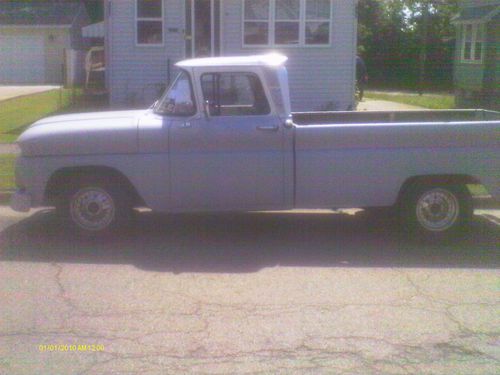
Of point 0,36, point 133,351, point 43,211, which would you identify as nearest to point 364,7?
point 0,36

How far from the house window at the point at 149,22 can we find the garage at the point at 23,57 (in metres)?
20.1

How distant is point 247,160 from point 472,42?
2439 centimetres

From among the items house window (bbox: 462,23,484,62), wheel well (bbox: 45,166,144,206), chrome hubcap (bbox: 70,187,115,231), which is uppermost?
house window (bbox: 462,23,484,62)

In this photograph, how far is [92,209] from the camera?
820 cm

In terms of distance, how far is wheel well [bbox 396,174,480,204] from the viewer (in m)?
8.05

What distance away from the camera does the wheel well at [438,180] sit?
8047 millimetres

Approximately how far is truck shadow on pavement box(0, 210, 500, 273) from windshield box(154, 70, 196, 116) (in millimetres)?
1401

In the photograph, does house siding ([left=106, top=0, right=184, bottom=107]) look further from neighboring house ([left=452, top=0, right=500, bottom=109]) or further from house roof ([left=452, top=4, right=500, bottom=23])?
house roof ([left=452, top=4, right=500, bottom=23])

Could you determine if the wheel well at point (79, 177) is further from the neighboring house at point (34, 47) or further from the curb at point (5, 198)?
the neighboring house at point (34, 47)

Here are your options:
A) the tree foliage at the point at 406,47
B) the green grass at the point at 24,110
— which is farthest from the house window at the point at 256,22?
the tree foliage at the point at 406,47

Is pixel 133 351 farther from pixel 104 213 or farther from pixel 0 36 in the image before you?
pixel 0 36

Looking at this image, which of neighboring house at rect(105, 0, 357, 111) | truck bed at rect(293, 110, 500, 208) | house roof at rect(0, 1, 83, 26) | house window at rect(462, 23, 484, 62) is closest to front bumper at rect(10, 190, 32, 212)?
truck bed at rect(293, 110, 500, 208)

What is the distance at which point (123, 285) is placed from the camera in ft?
22.2
